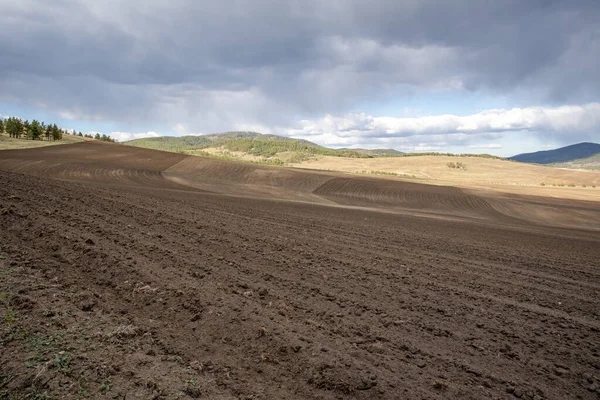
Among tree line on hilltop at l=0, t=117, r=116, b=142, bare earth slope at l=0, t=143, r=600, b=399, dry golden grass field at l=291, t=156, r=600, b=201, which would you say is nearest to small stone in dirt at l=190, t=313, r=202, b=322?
bare earth slope at l=0, t=143, r=600, b=399

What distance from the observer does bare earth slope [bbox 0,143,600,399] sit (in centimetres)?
418

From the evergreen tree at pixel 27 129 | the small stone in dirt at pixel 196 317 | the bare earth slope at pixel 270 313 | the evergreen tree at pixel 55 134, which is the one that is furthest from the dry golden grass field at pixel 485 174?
the evergreen tree at pixel 27 129

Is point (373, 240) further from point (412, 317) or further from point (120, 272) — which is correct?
point (120, 272)

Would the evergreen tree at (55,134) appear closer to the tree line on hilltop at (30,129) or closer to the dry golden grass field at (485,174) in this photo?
the tree line on hilltop at (30,129)

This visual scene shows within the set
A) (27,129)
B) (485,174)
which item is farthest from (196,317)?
(27,129)

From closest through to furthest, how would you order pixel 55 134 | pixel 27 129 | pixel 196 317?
1. pixel 196 317
2. pixel 55 134
3. pixel 27 129

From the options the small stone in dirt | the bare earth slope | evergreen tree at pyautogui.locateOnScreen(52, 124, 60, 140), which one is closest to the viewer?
the bare earth slope

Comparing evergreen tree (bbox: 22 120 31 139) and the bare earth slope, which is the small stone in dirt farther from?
evergreen tree (bbox: 22 120 31 139)

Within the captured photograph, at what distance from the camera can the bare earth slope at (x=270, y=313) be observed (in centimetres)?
418

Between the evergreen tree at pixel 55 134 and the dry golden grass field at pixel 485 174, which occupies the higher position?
the evergreen tree at pixel 55 134

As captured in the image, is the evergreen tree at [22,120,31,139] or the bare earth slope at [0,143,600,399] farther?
the evergreen tree at [22,120,31,139]

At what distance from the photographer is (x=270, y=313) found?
597 cm

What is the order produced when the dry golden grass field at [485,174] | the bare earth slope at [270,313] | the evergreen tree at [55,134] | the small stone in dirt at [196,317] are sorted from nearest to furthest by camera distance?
the bare earth slope at [270,313]
the small stone in dirt at [196,317]
the dry golden grass field at [485,174]
the evergreen tree at [55,134]

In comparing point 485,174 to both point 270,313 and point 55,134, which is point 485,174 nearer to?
point 270,313
